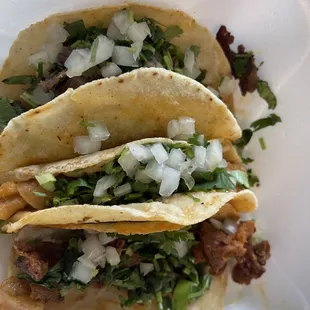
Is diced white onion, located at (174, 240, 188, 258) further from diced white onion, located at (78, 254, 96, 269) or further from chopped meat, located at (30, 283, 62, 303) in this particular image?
chopped meat, located at (30, 283, 62, 303)

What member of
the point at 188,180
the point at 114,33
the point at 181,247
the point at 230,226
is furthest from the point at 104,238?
the point at 114,33

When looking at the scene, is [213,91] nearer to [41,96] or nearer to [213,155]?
[213,155]

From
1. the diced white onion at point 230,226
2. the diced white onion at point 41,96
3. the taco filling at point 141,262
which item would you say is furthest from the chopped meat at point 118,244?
the diced white onion at point 41,96

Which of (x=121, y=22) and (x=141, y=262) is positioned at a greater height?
(x=121, y=22)

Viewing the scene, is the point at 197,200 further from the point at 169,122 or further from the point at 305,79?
the point at 305,79

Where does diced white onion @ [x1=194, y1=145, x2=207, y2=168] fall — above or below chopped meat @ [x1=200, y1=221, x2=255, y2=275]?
above

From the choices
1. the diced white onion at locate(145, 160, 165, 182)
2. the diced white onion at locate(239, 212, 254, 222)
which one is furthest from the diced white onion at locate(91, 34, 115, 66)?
the diced white onion at locate(239, 212, 254, 222)

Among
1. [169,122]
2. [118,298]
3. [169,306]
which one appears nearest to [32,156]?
[169,122]
